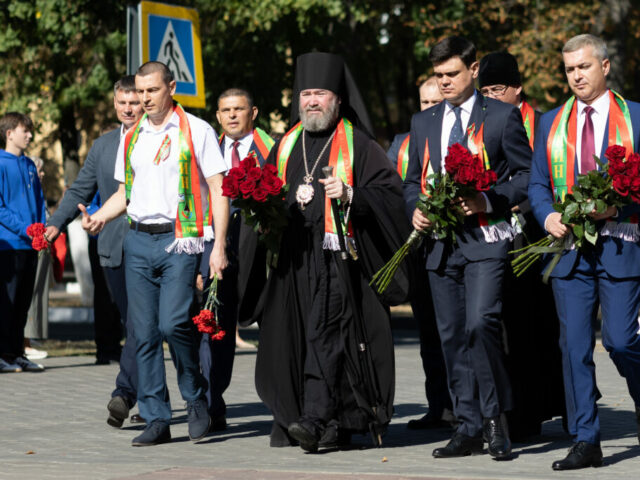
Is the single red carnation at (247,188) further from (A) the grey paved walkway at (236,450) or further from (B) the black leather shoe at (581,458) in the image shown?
(B) the black leather shoe at (581,458)

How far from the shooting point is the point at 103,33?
22.5m

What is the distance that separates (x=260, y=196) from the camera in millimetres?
7594

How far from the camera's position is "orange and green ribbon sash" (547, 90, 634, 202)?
701 cm

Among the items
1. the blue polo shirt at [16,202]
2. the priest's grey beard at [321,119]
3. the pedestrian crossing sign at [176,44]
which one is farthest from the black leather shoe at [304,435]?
the pedestrian crossing sign at [176,44]

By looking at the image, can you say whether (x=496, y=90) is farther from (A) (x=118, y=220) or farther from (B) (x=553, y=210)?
(A) (x=118, y=220)

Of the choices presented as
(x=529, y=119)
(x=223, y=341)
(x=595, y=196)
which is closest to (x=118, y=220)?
(x=223, y=341)

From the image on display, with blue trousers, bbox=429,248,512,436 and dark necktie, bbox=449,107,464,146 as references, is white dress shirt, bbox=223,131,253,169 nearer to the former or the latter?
dark necktie, bbox=449,107,464,146

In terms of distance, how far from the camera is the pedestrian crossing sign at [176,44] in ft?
42.2

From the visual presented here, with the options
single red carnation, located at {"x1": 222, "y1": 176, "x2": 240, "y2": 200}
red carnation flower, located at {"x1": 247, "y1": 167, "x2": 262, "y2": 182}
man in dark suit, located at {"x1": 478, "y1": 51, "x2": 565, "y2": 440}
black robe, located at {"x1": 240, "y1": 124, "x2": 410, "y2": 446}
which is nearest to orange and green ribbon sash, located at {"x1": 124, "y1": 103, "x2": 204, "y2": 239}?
black robe, located at {"x1": 240, "y1": 124, "x2": 410, "y2": 446}

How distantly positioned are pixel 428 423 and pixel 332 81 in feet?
7.96

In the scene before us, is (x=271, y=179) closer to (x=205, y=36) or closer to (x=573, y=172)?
(x=573, y=172)

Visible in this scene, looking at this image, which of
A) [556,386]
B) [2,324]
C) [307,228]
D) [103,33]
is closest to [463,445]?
[556,386]

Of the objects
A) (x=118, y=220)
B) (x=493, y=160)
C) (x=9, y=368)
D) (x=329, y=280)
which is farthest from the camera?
(x=9, y=368)

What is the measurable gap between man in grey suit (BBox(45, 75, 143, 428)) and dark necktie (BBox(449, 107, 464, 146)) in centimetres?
281
